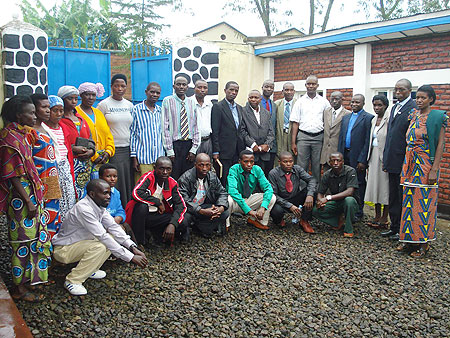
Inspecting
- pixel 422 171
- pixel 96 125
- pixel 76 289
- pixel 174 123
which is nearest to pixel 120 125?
pixel 96 125

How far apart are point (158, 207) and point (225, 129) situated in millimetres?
1818

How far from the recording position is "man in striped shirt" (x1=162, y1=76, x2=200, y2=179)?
5961 mm

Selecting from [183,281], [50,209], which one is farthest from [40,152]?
[183,281]

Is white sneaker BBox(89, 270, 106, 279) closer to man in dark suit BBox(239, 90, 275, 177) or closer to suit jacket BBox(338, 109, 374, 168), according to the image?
man in dark suit BBox(239, 90, 275, 177)

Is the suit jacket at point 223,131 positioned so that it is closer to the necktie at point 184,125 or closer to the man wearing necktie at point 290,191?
the necktie at point 184,125

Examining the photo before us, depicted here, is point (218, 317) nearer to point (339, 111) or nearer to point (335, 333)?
point (335, 333)

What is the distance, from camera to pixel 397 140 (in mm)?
5484

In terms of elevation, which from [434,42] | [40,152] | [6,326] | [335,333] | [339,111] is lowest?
[335,333]

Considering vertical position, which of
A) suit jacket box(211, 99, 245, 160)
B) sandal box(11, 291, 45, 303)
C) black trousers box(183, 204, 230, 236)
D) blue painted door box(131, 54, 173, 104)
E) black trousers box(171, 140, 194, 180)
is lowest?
sandal box(11, 291, 45, 303)

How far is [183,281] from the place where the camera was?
427 centimetres

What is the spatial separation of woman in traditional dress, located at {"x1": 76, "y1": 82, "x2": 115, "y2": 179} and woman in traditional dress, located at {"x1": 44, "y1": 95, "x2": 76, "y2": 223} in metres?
0.59

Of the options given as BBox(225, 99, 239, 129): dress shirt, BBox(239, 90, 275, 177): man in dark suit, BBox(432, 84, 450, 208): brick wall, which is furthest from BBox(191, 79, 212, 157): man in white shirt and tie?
BBox(432, 84, 450, 208): brick wall

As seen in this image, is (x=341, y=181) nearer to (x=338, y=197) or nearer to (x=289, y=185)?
(x=338, y=197)

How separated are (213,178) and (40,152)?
232cm
